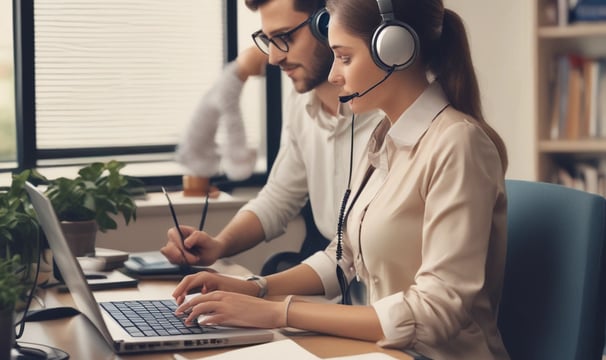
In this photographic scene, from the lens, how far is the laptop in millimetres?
1322

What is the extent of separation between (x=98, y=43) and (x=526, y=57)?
1479mm

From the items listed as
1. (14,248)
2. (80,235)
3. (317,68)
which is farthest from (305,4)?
(14,248)

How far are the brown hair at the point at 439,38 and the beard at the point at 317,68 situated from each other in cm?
54

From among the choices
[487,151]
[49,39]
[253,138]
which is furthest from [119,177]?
[253,138]

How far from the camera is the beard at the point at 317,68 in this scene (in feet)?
7.01

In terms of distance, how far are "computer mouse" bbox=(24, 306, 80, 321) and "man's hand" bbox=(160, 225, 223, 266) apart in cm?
36

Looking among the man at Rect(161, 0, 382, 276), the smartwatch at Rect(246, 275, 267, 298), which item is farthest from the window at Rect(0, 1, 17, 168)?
the smartwatch at Rect(246, 275, 267, 298)

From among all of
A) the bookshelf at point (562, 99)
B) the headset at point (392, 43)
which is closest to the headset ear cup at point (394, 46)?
the headset at point (392, 43)

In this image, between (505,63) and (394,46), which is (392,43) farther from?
(505,63)

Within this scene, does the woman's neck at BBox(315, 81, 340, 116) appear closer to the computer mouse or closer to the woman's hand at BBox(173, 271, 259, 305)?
the woman's hand at BBox(173, 271, 259, 305)

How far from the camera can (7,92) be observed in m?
2.90

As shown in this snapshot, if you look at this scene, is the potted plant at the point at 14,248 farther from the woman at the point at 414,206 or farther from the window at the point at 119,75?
the window at the point at 119,75

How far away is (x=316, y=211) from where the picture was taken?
2.38 m

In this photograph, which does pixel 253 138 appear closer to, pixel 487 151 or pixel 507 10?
pixel 507 10
